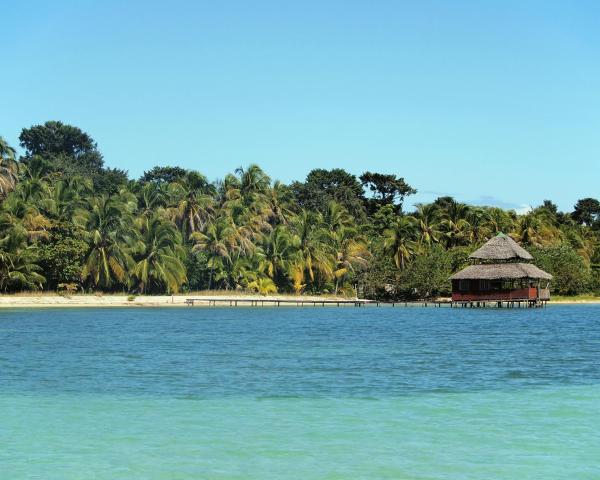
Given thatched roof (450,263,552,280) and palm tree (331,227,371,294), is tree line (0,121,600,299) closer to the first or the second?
palm tree (331,227,371,294)

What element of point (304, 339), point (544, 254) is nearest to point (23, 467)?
point (304, 339)

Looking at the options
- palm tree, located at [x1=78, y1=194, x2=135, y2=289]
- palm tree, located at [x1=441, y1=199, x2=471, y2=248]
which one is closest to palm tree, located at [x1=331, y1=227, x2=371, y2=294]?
palm tree, located at [x1=441, y1=199, x2=471, y2=248]

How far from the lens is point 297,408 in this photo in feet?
69.7

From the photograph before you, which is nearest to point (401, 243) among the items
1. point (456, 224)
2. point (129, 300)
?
point (456, 224)

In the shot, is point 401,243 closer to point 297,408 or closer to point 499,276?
point 499,276

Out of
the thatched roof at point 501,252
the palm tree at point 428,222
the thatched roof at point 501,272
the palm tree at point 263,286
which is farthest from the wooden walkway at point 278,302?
the thatched roof at point 501,252

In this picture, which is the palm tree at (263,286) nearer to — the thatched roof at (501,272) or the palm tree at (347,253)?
the palm tree at (347,253)

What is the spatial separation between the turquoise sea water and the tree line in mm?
27899

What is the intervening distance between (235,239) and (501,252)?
24.3 m

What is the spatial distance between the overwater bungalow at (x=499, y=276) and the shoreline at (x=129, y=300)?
35.8 feet

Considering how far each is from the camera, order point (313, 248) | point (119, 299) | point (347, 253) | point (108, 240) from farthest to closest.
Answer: point (347, 253)
point (313, 248)
point (119, 299)
point (108, 240)

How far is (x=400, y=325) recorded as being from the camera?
5838cm

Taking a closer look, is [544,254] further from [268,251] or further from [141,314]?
[141,314]

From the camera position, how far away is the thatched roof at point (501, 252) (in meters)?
76.8
